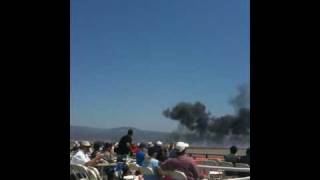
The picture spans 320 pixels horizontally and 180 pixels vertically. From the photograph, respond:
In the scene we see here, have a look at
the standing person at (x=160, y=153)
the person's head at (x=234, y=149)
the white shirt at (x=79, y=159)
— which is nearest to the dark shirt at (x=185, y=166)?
the standing person at (x=160, y=153)

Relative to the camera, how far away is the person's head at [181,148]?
3896mm

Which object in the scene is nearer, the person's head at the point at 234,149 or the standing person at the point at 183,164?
the standing person at the point at 183,164

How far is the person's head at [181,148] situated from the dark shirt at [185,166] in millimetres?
35

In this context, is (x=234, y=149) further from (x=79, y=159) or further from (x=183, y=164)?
(x=183, y=164)

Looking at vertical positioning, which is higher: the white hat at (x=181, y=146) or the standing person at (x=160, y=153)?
the white hat at (x=181, y=146)

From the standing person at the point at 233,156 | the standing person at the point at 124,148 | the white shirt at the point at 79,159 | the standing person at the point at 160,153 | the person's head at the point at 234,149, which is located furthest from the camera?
the person's head at the point at 234,149

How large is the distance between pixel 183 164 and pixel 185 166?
25mm

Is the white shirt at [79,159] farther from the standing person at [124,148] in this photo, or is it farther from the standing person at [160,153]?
the standing person at [124,148]
